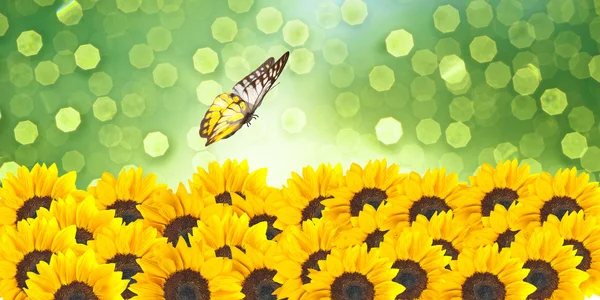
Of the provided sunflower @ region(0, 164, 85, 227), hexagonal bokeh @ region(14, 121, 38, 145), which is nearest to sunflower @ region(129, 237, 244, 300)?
sunflower @ region(0, 164, 85, 227)

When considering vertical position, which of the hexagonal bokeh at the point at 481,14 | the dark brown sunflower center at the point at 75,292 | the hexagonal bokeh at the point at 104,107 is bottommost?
the dark brown sunflower center at the point at 75,292

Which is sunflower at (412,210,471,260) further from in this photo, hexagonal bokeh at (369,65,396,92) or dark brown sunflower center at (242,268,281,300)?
hexagonal bokeh at (369,65,396,92)

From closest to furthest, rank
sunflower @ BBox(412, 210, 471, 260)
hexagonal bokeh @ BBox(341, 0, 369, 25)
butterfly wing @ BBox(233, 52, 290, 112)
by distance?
1. sunflower @ BBox(412, 210, 471, 260)
2. butterfly wing @ BBox(233, 52, 290, 112)
3. hexagonal bokeh @ BBox(341, 0, 369, 25)

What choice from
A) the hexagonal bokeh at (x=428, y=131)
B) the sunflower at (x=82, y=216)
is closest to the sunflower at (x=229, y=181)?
the sunflower at (x=82, y=216)

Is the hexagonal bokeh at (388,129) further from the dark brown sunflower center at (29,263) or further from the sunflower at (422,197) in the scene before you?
the dark brown sunflower center at (29,263)

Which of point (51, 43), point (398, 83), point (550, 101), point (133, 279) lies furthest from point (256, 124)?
point (133, 279)

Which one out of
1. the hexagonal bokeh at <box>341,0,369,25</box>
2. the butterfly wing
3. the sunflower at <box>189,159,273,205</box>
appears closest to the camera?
the sunflower at <box>189,159,273,205</box>
